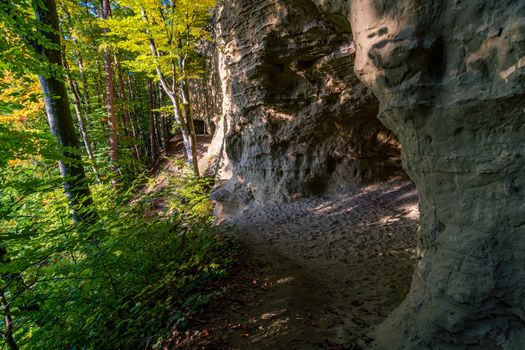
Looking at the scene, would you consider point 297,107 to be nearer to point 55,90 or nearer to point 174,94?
point 174,94

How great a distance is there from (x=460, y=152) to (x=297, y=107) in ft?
27.8

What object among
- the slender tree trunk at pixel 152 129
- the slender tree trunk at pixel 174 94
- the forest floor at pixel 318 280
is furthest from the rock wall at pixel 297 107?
the slender tree trunk at pixel 152 129

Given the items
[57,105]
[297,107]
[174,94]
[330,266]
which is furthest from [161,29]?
[330,266]

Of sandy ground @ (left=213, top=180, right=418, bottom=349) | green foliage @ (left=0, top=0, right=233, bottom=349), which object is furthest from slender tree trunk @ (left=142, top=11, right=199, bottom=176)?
green foliage @ (left=0, top=0, right=233, bottom=349)

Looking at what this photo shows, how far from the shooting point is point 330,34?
8.54 meters

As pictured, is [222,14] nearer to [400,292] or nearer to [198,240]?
[198,240]

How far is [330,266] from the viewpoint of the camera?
5922 mm

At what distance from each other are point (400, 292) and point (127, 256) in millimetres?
4272

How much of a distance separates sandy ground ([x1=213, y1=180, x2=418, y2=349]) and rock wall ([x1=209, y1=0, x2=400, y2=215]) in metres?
1.06

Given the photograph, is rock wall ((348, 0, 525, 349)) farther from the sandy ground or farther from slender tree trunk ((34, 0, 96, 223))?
slender tree trunk ((34, 0, 96, 223))

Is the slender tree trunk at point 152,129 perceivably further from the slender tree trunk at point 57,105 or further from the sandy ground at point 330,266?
the slender tree trunk at point 57,105

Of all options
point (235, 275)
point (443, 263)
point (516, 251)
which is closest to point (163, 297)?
point (235, 275)

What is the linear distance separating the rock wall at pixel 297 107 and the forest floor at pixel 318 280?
160cm

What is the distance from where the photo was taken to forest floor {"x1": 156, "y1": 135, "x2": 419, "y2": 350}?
11.2 ft
